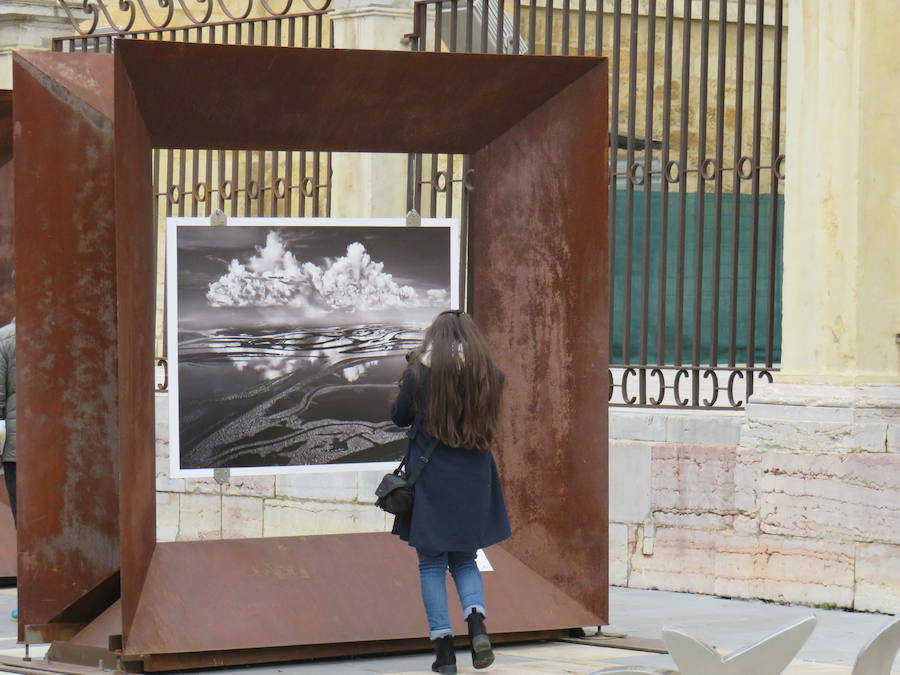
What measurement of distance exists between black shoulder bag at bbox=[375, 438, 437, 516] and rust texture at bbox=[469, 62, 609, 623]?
101cm

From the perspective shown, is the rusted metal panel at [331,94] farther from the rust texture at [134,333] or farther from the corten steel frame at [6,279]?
the corten steel frame at [6,279]

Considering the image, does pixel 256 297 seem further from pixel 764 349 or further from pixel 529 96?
pixel 764 349

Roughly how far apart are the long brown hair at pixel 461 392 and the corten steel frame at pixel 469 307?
0.90 metres

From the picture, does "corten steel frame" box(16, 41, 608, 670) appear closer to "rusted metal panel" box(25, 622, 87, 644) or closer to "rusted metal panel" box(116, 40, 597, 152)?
"rusted metal panel" box(116, 40, 597, 152)

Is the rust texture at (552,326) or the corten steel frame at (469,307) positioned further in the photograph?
the rust texture at (552,326)

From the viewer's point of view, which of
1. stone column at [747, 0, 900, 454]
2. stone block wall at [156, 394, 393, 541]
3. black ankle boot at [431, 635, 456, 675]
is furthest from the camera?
stone block wall at [156, 394, 393, 541]

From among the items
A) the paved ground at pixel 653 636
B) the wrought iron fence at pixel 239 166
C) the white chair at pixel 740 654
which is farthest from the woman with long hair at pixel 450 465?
the wrought iron fence at pixel 239 166

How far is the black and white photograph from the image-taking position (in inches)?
290

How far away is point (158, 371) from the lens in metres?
13.2

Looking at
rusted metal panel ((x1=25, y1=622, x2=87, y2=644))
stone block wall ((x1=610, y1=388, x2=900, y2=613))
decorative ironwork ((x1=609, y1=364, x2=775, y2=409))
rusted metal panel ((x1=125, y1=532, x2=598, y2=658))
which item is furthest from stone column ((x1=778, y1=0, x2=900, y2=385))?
rusted metal panel ((x1=25, y1=622, x2=87, y2=644))

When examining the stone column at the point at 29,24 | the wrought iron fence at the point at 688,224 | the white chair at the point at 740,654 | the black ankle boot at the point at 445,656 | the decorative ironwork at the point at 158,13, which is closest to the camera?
the white chair at the point at 740,654

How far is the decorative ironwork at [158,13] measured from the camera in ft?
39.5

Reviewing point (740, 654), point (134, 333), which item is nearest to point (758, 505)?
point (134, 333)

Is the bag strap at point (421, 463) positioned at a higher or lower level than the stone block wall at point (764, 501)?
higher
